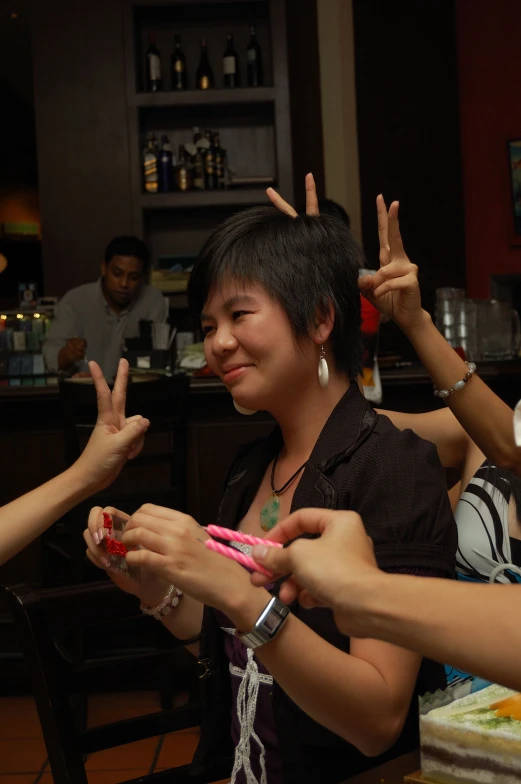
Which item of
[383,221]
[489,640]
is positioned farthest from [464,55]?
[489,640]

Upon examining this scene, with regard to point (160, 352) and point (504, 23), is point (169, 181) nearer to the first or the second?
point (160, 352)

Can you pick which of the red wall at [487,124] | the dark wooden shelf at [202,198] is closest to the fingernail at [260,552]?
the dark wooden shelf at [202,198]

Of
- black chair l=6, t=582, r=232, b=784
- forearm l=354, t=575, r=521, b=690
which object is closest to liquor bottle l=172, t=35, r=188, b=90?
black chair l=6, t=582, r=232, b=784

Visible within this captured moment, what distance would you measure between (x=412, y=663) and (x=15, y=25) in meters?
6.22

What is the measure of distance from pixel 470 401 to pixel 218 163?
4758mm

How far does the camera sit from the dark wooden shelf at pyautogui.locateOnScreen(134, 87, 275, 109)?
5.93 meters

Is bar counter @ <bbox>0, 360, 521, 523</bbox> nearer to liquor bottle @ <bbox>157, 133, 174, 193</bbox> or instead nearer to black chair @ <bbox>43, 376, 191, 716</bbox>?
black chair @ <bbox>43, 376, 191, 716</bbox>

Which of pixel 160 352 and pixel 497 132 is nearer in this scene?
pixel 160 352

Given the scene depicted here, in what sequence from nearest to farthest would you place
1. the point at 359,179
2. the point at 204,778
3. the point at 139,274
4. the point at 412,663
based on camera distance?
the point at 412,663 → the point at 204,778 → the point at 139,274 → the point at 359,179

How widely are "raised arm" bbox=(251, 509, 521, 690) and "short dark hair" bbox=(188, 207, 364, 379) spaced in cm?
67

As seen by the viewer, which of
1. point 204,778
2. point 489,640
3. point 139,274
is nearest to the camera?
point 489,640

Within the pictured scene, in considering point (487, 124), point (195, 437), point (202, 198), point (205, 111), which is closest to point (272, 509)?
point (195, 437)

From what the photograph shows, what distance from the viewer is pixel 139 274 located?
528cm

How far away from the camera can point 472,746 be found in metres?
0.98
